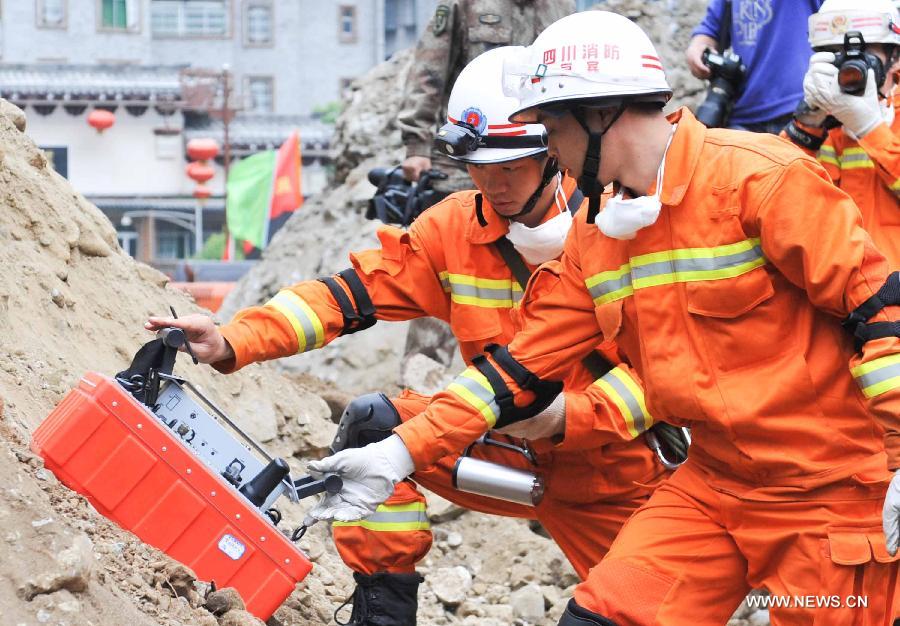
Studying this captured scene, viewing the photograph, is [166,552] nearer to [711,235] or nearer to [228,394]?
[711,235]

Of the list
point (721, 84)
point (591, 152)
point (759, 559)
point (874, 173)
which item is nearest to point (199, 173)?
point (721, 84)

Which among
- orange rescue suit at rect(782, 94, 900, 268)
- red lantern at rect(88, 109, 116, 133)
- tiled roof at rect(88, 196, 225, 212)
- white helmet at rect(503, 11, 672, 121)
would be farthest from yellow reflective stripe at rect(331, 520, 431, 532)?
red lantern at rect(88, 109, 116, 133)

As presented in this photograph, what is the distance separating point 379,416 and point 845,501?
162 cm

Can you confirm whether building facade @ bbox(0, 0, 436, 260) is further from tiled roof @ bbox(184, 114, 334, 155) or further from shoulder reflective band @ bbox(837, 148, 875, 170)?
shoulder reflective band @ bbox(837, 148, 875, 170)

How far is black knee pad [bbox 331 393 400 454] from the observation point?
469cm

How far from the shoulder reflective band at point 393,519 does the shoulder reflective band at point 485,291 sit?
719mm

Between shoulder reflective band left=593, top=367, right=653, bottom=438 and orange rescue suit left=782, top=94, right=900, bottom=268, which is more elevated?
orange rescue suit left=782, top=94, right=900, bottom=268

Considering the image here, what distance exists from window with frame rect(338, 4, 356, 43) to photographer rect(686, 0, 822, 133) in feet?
149

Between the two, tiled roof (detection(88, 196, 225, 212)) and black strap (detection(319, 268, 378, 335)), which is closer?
black strap (detection(319, 268, 378, 335))

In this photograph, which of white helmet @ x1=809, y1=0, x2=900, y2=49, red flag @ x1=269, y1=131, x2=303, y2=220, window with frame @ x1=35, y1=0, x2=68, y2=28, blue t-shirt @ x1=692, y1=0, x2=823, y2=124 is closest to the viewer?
white helmet @ x1=809, y1=0, x2=900, y2=49

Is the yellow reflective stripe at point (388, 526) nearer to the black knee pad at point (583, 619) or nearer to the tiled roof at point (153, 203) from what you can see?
the black knee pad at point (583, 619)

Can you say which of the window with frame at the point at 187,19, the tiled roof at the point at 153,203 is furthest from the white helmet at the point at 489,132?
the window with frame at the point at 187,19

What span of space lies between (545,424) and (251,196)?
72.6 ft

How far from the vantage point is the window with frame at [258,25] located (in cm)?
5172
